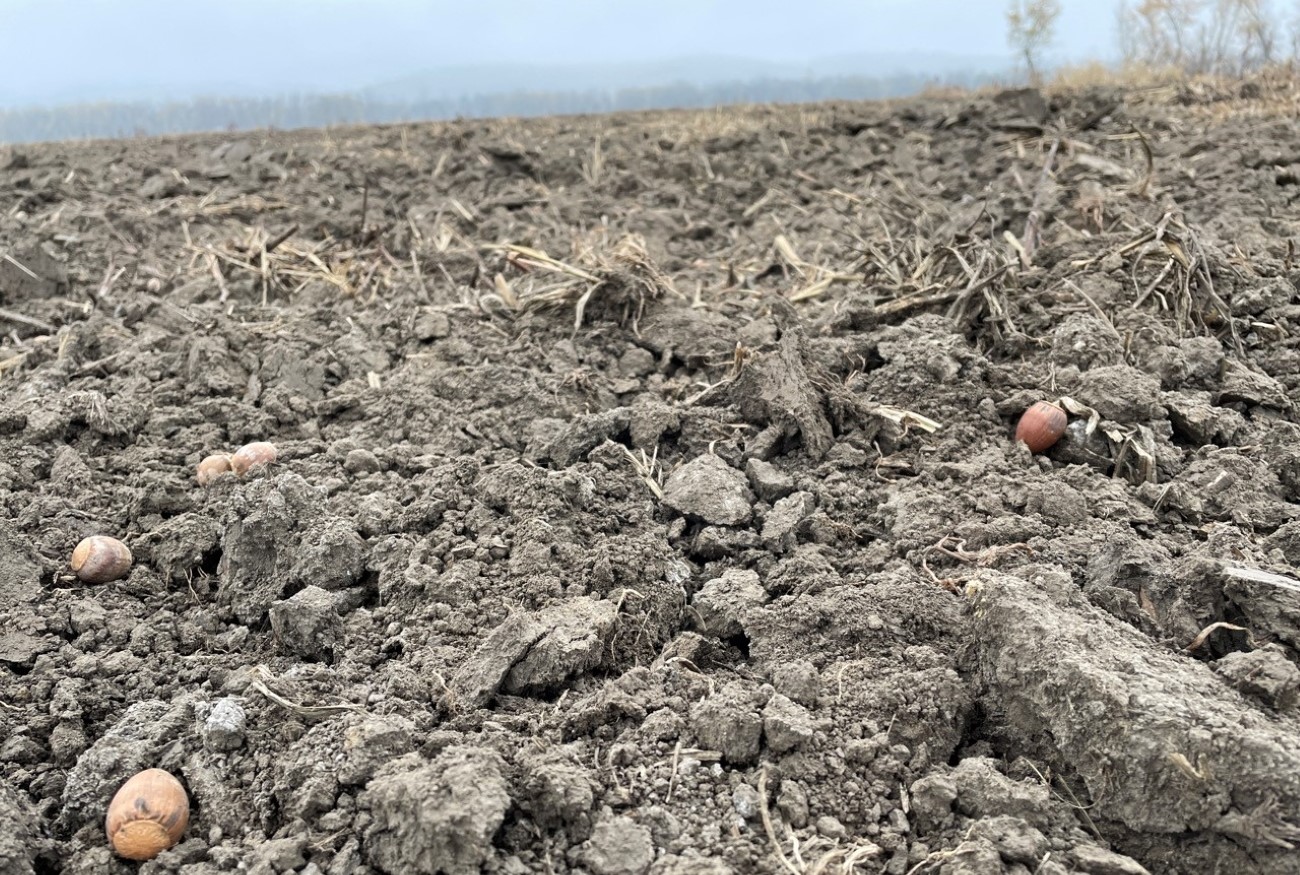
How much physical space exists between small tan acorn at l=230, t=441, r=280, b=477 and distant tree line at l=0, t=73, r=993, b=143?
9908 mm

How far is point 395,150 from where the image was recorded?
26.8ft

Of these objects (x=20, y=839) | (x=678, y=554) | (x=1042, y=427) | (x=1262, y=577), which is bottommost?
(x=20, y=839)

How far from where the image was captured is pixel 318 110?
1738cm

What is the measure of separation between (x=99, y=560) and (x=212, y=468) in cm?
46

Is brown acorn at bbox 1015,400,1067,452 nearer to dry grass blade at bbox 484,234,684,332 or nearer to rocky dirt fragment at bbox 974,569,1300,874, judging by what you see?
rocky dirt fragment at bbox 974,569,1300,874

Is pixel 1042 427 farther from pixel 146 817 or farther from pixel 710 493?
pixel 146 817

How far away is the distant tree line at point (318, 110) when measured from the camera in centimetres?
1380

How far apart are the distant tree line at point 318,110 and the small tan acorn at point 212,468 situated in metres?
9.93

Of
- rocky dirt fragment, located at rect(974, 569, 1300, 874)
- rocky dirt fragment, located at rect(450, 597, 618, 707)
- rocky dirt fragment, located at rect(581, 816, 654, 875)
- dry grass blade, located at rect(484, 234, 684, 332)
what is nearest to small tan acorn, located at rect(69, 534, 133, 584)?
rocky dirt fragment, located at rect(450, 597, 618, 707)

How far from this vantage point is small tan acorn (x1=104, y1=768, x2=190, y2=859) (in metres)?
1.71

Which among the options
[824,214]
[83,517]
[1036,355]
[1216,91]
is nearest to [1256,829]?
[1036,355]

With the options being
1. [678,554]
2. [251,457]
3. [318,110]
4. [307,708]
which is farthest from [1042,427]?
[318,110]

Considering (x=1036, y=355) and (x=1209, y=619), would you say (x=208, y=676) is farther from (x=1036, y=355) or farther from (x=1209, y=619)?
(x=1036, y=355)

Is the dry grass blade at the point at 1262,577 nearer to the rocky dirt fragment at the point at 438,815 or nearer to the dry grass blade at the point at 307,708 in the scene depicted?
the rocky dirt fragment at the point at 438,815
